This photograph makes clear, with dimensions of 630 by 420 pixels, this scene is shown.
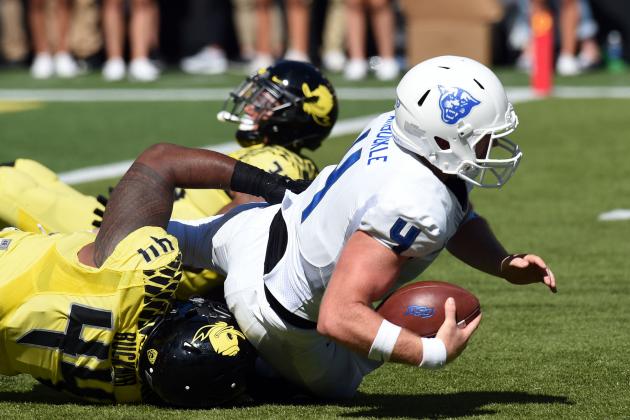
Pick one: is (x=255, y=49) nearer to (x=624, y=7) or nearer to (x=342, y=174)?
(x=624, y=7)

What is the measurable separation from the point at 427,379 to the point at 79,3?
12.9 metres

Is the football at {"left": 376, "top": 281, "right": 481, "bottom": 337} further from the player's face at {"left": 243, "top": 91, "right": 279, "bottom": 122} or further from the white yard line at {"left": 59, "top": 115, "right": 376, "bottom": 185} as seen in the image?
the white yard line at {"left": 59, "top": 115, "right": 376, "bottom": 185}

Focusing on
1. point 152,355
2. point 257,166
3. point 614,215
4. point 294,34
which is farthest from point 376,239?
point 294,34

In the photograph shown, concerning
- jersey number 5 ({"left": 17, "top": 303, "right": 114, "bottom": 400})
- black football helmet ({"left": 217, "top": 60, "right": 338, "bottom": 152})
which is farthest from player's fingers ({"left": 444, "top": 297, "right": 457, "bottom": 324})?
black football helmet ({"left": 217, "top": 60, "right": 338, "bottom": 152})

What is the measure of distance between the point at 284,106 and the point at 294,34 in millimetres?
9945

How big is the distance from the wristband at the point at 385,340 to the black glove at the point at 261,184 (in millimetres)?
978

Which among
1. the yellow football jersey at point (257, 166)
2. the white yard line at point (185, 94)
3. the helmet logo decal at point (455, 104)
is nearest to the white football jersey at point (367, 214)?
the helmet logo decal at point (455, 104)

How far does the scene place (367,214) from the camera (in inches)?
151

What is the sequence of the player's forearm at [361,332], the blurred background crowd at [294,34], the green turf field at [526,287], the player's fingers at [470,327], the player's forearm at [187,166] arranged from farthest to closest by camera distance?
the blurred background crowd at [294,34]
the player's forearm at [187,166]
the green turf field at [526,287]
the player's fingers at [470,327]
the player's forearm at [361,332]

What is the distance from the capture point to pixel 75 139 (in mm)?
10977

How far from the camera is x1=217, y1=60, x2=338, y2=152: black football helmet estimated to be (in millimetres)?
5664

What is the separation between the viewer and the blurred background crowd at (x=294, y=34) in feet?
48.9

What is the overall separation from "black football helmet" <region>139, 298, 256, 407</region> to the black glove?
0.55 meters

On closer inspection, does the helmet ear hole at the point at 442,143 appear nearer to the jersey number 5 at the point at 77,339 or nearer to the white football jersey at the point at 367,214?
the white football jersey at the point at 367,214
